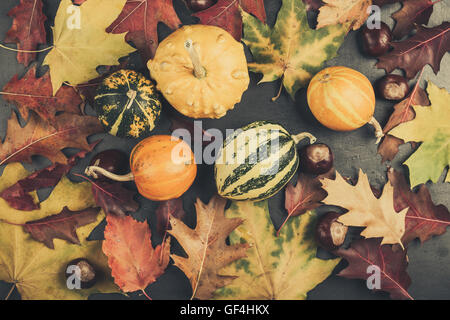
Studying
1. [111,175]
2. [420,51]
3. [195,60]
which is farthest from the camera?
[420,51]

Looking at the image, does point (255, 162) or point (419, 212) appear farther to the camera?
point (419, 212)

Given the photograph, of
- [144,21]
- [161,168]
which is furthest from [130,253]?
[144,21]

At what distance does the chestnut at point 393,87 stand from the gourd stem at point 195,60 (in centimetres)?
59

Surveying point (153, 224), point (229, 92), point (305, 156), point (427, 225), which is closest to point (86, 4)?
point (229, 92)

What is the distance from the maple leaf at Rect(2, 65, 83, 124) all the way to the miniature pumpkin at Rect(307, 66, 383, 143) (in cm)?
75

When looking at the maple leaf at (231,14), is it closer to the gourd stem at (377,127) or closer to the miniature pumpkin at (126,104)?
the miniature pumpkin at (126,104)

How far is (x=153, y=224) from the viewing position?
3.83 feet

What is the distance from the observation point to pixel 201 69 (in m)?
0.97

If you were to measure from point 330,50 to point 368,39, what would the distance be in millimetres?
137

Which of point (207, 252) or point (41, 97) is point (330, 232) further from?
point (41, 97)

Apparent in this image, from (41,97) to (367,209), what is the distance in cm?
109

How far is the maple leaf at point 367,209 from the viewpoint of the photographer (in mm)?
1097

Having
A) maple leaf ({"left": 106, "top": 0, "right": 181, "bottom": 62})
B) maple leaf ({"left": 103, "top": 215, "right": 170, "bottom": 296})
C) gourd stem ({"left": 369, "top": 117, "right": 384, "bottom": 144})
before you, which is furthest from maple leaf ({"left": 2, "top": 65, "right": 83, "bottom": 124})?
gourd stem ({"left": 369, "top": 117, "right": 384, "bottom": 144})

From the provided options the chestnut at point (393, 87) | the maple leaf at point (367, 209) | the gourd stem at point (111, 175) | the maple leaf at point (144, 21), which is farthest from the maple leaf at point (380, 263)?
the maple leaf at point (144, 21)
